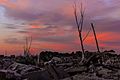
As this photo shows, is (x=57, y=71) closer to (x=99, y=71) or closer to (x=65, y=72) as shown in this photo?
(x=65, y=72)

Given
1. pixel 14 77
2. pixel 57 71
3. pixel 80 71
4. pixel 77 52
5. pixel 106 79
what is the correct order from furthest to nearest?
pixel 77 52 → pixel 14 77 → pixel 80 71 → pixel 57 71 → pixel 106 79

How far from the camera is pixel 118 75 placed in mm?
16812

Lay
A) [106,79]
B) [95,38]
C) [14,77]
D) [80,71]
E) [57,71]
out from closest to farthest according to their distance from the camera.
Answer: [106,79] → [57,71] → [80,71] → [14,77] → [95,38]

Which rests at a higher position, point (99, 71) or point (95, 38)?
point (95, 38)

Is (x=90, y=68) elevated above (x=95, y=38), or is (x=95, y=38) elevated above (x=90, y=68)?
(x=95, y=38)

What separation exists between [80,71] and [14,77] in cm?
428

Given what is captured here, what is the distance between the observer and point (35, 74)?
1727cm

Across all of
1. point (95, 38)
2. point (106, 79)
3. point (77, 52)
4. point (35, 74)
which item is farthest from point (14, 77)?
point (77, 52)

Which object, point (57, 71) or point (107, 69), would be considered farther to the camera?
point (107, 69)

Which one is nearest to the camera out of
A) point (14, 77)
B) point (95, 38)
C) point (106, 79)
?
point (106, 79)

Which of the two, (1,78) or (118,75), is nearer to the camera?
(118,75)

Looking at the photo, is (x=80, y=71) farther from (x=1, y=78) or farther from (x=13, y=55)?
(x=13, y=55)

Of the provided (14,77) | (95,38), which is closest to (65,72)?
(14,77)

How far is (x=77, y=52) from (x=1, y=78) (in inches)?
1236
